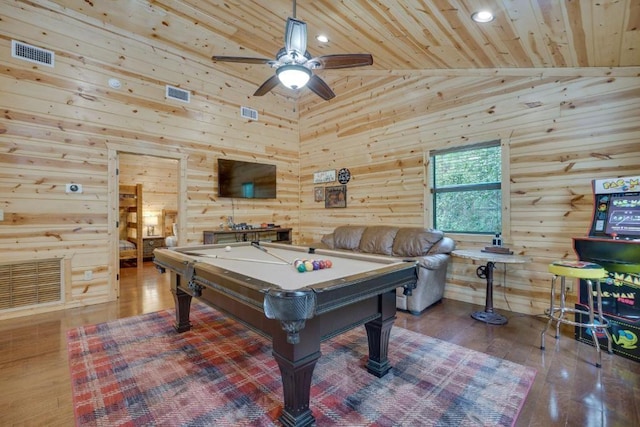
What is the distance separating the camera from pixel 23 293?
3652 mm

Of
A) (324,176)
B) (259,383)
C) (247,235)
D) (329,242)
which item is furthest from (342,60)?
(247,235)

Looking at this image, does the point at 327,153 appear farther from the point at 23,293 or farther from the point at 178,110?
the point at 23,293

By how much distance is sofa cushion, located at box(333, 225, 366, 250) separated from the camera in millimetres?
4957

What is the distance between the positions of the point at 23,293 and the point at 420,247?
5.01m

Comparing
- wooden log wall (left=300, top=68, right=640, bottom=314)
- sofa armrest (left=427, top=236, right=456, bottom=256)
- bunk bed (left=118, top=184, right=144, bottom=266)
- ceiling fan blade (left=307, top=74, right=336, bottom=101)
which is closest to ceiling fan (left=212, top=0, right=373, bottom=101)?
ceiling fan blade (left=307, top=74, right=336, bottom=101)

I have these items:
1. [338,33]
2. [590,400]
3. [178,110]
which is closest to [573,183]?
[590,400]

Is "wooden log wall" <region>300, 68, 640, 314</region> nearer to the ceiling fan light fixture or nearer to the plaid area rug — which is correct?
the plaid area rug

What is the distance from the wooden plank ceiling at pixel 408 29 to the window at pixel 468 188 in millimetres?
1108

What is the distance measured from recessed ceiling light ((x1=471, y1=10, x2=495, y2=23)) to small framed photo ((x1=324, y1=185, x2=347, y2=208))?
338cm

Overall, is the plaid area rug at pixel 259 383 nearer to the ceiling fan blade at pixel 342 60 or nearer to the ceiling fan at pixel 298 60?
the ceiling fan at pixel 298 60

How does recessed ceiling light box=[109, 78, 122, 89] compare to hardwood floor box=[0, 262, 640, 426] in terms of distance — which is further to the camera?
recessed ceiling light box=[109, 78, 122, 89]

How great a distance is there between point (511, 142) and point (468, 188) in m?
0.78

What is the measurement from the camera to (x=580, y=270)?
2.48 meters

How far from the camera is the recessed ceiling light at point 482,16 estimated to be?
258cm
